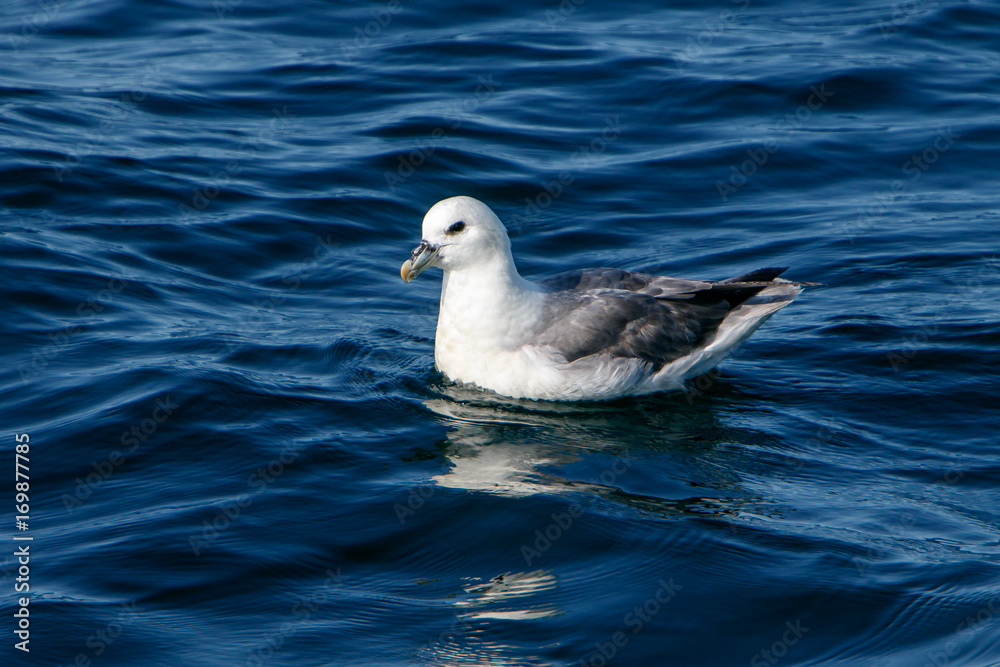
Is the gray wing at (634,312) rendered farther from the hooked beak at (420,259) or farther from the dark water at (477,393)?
the hooked beak at (420,259)

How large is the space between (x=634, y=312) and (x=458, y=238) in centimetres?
124

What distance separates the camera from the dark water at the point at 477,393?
18.3ft

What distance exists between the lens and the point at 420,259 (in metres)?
7.41

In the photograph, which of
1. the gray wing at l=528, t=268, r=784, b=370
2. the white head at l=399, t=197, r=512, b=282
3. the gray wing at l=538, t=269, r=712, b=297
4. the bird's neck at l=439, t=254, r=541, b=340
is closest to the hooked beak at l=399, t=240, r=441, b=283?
the white head at l=399, t=197, r=512, b=282

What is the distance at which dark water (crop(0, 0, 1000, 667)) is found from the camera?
5.59 metres

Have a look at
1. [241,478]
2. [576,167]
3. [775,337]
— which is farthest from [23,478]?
[576,167]

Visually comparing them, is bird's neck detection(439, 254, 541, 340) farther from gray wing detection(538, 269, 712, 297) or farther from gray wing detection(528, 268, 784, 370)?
gray wing detection(538, 269, 712, 297)

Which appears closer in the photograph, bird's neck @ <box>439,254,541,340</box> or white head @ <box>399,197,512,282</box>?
white head @ <box>399,197,512,282</box>

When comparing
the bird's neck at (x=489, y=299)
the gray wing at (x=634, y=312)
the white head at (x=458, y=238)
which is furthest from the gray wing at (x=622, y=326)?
the white head at (x=458, y=238)

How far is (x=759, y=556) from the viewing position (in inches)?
233

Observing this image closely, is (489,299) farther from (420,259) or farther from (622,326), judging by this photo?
(622,326)

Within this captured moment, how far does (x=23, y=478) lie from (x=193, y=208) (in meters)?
4.54

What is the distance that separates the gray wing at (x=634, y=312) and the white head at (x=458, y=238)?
557 mm

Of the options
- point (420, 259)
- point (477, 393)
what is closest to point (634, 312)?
point (477, 393)
